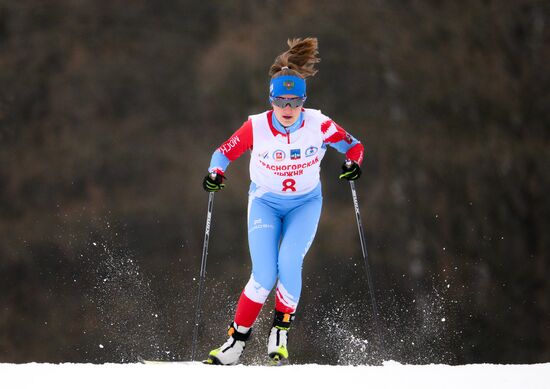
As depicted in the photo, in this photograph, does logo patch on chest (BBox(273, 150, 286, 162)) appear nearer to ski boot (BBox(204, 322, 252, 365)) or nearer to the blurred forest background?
ski boot (BBox(204, 322, 252, 365))

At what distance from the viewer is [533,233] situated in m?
13.5

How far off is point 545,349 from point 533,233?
1716mm

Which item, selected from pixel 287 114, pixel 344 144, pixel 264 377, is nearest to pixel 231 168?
pixel 344 144

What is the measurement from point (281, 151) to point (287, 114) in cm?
20

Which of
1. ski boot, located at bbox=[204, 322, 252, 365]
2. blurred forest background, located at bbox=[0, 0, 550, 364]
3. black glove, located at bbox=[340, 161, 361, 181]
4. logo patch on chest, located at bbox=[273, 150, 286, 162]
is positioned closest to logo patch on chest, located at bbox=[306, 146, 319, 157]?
logo patch on chest, located at bbox=[273, 150, 286, 162]

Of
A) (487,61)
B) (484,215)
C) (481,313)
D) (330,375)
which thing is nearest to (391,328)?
(481,313)

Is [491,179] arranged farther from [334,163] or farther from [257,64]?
[257,64]

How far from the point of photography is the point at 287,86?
15.2 feet

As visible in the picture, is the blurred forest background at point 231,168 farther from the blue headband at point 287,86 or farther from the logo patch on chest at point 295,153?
the blue headband at point 287,86

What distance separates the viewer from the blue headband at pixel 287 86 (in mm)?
4629

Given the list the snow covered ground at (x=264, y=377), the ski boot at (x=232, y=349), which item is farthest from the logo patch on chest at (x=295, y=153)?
the snow covered ground at (x=264, y=377)

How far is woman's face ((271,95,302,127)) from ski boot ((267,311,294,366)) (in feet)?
3.25

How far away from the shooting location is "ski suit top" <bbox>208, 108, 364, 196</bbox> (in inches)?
187

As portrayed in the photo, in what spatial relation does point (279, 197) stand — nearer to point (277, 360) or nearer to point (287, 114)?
point (287, 114)
